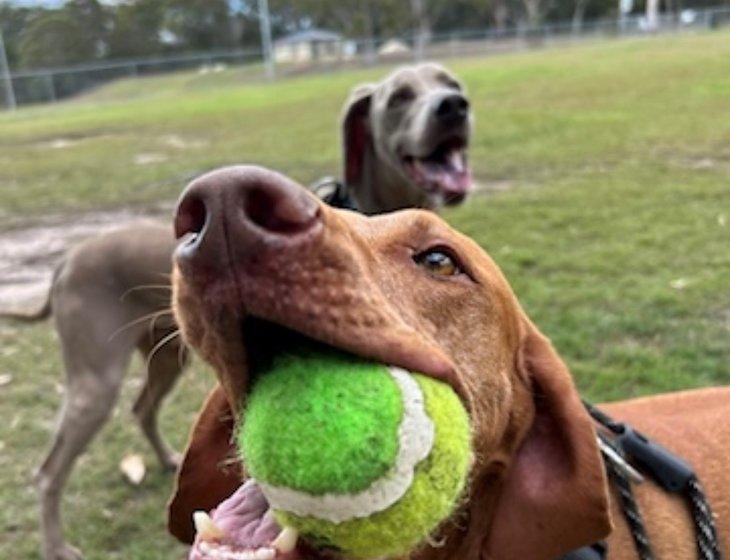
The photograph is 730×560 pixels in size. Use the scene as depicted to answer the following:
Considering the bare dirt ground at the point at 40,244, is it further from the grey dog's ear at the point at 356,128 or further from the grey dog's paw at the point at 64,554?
the grey dog's paw at the point at 64,554

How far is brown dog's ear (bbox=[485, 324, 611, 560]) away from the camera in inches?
78.5

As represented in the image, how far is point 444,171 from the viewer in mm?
5242

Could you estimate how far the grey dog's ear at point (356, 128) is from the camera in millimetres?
5344

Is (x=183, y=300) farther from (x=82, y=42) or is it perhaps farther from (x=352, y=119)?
(x=82, y=42)

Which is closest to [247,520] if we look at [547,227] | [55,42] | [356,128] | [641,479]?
[641,479]

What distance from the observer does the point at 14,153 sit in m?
20.3

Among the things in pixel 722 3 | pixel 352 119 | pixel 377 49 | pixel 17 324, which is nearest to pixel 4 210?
pixel 17 324

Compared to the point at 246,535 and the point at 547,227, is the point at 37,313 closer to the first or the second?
the point at 246,535

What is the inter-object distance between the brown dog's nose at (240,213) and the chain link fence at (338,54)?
161ft

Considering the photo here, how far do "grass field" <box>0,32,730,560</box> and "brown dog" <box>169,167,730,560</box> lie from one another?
75.3 inches

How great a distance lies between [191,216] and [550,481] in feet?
3.48

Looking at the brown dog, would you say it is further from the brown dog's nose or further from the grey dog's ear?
the grey dog's ear

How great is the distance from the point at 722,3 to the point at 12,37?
2121 inches

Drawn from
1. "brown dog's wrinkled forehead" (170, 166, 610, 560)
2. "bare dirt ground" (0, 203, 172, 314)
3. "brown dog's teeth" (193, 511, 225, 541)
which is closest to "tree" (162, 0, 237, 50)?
"bare dirt ground" (0, 203, 172, 314)
